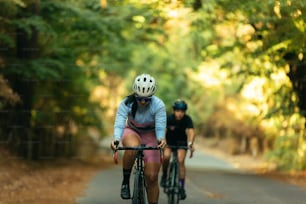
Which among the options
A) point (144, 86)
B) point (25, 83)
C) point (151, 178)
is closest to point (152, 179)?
point (151, 178)

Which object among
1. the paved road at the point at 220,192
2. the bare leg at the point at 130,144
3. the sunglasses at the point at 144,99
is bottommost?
the paved road at the point at 220,192

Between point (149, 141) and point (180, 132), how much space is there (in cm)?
329

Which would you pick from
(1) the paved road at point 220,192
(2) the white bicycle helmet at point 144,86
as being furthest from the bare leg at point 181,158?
(2) the white bicycle helmet at point 144,86

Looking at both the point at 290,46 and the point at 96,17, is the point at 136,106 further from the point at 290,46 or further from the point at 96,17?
the point at 96,17

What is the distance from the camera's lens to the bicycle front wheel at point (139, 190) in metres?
8.43

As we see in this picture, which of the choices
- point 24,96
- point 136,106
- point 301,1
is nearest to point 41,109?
point 24,96

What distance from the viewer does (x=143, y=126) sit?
8820 mm

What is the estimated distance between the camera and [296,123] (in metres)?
20.7

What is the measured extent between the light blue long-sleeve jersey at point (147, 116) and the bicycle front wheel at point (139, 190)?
0.56 m

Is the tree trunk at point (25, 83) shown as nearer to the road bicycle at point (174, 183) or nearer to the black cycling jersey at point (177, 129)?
the black cycling jersey at point (177, 129)

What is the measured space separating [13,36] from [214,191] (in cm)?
755

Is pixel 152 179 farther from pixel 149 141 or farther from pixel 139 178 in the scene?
pixel 149 141

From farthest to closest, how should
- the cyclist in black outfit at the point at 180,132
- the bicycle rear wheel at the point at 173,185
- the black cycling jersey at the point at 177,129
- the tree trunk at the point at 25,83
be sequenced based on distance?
the tree trunk at the point at 25,83, the black cycling jersey at the point at 177,129, the cyclist in black outfit at the point at 180,132, the bicycle rear wheel at the point at 173,185

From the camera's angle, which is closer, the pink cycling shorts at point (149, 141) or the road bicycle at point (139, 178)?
the road bicycle at point (139, 178)
